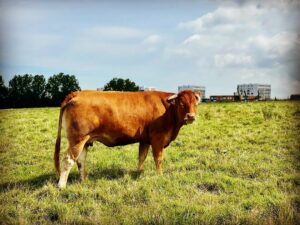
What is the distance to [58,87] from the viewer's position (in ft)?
69.7

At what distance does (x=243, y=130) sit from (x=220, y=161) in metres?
6.48

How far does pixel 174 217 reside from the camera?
21.3 ft

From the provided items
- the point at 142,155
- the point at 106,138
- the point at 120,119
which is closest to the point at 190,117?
the point at 120,119

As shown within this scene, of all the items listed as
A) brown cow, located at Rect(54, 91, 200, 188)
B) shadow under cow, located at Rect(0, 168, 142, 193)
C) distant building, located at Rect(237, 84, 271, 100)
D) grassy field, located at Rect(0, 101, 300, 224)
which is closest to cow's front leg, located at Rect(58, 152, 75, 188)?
brown cow, located at Rect(54, 91, 200, 188)

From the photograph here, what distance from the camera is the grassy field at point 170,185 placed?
260 inches

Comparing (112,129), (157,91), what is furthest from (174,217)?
(157,91)

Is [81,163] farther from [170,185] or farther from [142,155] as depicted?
[170,185]

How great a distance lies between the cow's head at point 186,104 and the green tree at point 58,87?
9.58 meters

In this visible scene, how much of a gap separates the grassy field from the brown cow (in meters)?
0.69

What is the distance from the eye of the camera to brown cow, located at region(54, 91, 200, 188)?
27.8ft

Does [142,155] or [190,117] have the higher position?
[190,117]

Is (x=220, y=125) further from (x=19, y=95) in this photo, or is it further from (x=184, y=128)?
(x=19, y=95)

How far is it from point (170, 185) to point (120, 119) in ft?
6.29

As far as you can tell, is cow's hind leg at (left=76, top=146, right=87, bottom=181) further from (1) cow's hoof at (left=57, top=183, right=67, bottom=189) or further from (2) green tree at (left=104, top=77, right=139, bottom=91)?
(2) green tree at (left=104, top=77, right=139, bottom=91)
